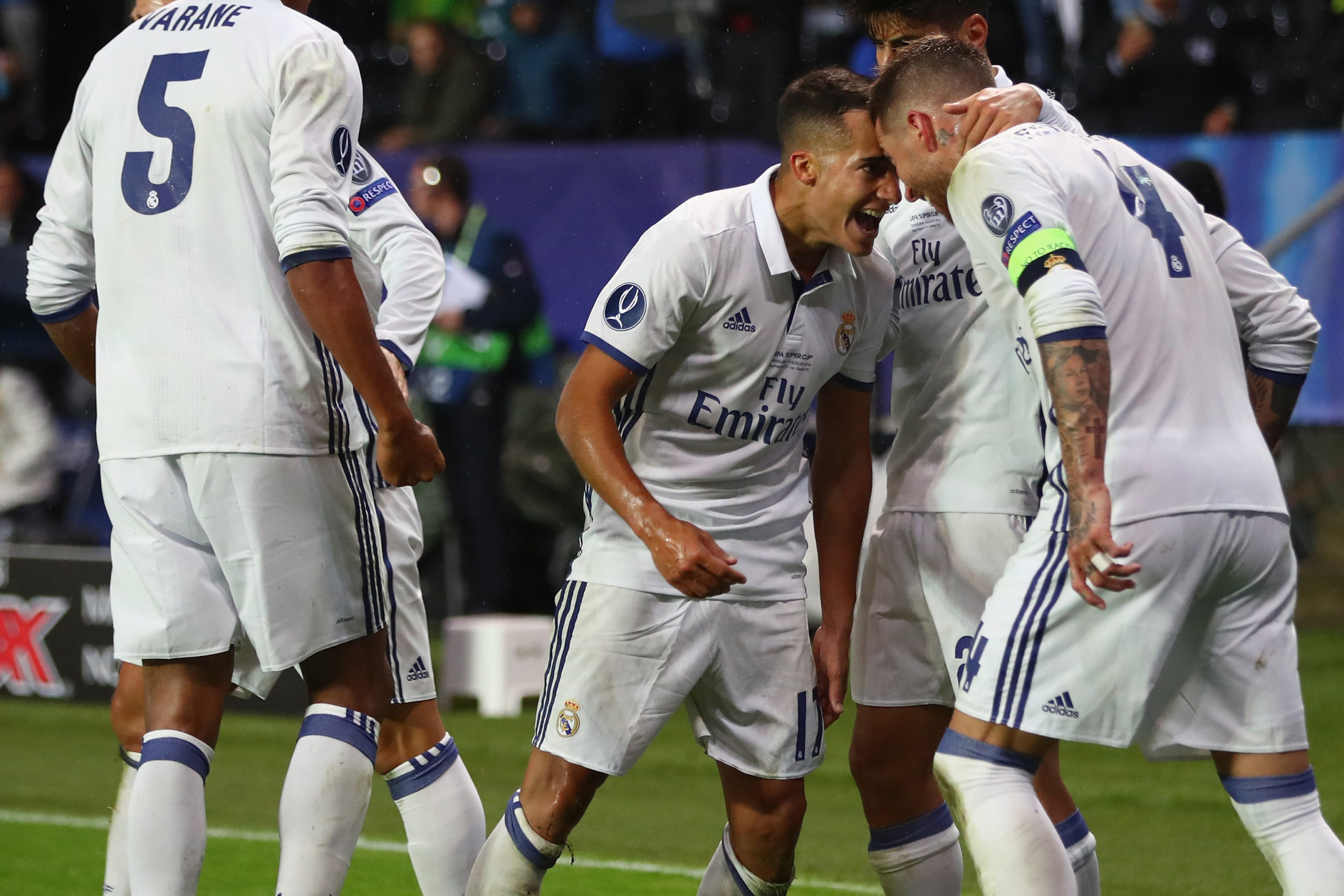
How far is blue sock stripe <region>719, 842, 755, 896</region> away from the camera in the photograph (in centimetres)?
364

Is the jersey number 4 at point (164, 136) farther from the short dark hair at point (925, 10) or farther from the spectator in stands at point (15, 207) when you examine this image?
the spectator in stands at point (15, 207)

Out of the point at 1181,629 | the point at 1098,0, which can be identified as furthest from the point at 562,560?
the point at 1181,629

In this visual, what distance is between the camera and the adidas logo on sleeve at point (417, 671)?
12.7 ft

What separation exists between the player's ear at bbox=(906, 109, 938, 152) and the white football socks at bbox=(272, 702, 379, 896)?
5.26 feet

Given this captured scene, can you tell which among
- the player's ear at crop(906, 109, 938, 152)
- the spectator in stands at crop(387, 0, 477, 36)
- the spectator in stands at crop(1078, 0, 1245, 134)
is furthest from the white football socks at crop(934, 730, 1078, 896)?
the spectator in stands at crop(387, 0, 477, 36)

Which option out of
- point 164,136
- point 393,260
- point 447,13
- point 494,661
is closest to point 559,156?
point 447,13

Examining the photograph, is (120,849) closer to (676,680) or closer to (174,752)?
(174,752)

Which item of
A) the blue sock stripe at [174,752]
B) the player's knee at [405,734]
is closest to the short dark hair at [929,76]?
the player's knee at [405,734]

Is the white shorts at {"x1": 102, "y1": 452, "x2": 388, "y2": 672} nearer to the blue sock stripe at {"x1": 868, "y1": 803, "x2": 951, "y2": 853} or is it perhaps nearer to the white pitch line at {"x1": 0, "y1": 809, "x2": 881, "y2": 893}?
the blue sock stripe at {"x1": 868, "y1": 803, "x2": 951, "y2": 853}

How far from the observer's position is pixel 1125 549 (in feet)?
9.48

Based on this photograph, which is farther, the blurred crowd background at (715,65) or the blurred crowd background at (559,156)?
the blurred crowd background at (715,65)

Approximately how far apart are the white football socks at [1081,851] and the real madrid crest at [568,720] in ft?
3.67

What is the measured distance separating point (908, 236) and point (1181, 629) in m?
1.17

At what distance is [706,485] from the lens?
3.59 meters
